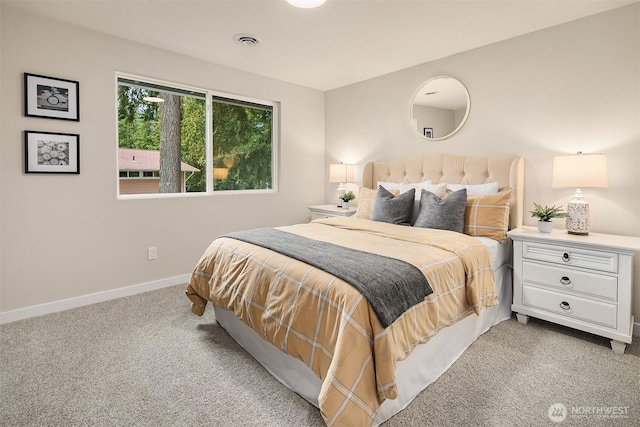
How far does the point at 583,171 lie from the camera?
2467mm

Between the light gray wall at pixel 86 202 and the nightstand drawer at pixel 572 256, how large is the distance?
10.1ft

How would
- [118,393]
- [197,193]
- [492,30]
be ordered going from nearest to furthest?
[118,393] < [492,30] < [197,193]

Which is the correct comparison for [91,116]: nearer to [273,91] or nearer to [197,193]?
[197,193]

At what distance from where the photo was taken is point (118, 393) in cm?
184

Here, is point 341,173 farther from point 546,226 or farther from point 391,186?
point 546,226

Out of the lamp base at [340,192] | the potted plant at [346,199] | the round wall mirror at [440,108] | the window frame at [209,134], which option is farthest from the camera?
the lamp base at [340,192]

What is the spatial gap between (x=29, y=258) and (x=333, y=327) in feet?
8.92

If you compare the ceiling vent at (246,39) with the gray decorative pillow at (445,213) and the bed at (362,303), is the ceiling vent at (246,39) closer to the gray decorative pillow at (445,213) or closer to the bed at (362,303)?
the bed at (362,303)

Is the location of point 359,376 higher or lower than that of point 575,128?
lower

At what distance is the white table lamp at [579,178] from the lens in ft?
7.99

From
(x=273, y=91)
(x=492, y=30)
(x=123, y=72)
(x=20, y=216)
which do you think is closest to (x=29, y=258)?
(x=20, y=216)

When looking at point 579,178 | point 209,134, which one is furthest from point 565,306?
point 209,134

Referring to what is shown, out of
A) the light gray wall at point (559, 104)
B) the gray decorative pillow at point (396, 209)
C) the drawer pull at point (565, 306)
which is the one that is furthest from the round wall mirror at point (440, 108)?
the drawer pull at point (565, 306)

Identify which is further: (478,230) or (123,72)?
(123,72)
